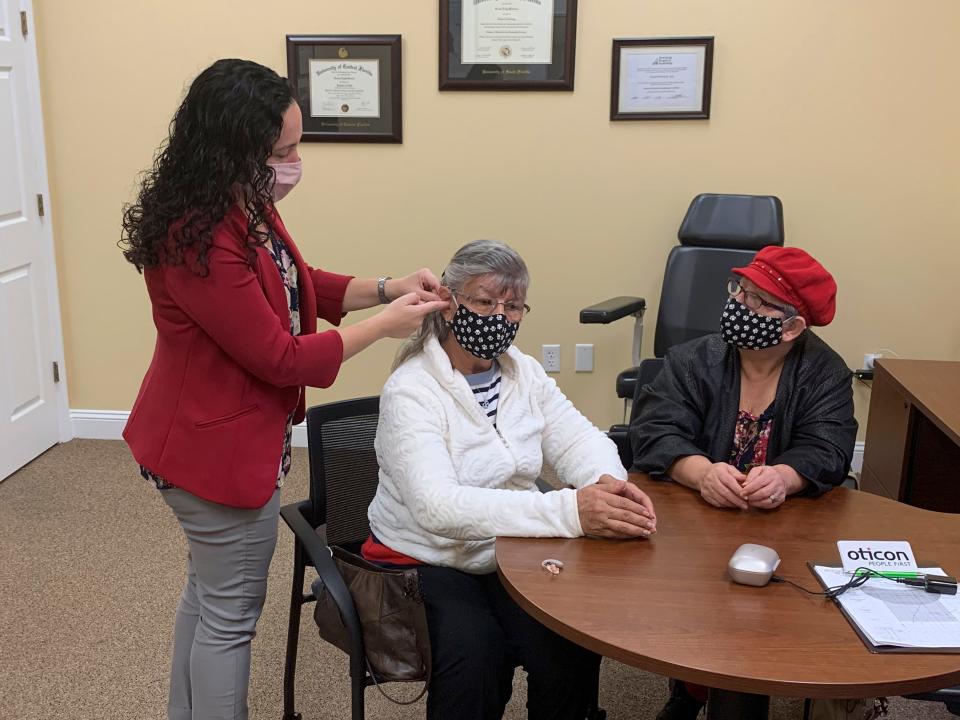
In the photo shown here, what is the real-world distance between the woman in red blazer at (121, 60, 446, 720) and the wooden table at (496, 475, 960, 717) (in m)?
0.48

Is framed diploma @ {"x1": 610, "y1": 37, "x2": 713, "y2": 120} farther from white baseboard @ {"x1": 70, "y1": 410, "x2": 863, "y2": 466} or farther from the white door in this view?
the white door

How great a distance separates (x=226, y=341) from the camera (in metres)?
1.58

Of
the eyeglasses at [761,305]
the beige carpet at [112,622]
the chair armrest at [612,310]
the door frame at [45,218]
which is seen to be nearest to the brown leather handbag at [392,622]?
the beige carpet at [112,622]

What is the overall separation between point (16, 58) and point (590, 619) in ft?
10.7

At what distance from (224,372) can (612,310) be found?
1.74 metres

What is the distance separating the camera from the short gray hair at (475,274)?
1.88m

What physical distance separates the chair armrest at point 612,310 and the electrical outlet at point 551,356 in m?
0.51

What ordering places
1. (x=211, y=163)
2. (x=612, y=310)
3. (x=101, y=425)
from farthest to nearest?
1. (x=101, y=425)
2. (x=612, y=310)
3. (x=211, y=163)

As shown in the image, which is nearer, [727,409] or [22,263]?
[727,409]

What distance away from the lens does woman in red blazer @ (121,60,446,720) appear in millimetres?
1555

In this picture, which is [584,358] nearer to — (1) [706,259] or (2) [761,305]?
(1) [706,259]

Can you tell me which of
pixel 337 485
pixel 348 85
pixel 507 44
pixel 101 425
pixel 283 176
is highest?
pixel 507 44

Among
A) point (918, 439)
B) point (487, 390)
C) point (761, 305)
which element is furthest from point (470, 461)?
point (918, 439)

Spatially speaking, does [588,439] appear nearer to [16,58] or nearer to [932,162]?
[932,162]
